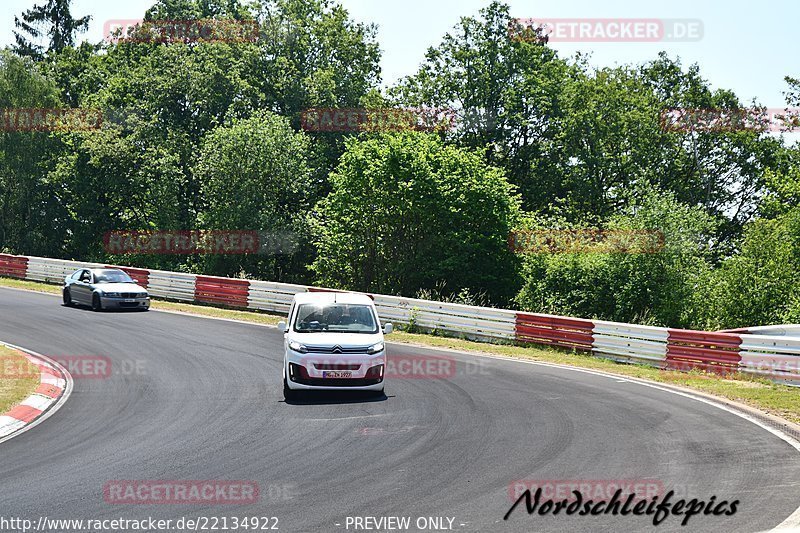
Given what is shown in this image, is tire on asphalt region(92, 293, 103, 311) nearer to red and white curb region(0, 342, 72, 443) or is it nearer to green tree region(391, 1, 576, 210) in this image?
red and white curb region(0, 342, 72, 443)

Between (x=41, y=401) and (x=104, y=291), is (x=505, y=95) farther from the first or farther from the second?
(x=41, y=401)

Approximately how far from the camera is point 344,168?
3703cm

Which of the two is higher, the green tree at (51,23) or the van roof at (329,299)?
the green tree at (51,23)

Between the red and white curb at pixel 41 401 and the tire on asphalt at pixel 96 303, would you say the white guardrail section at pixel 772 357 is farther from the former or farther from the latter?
the tire on asphalt at pixel 96 303

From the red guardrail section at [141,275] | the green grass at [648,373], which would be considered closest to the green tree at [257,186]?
the red guardrail section at [141,275]

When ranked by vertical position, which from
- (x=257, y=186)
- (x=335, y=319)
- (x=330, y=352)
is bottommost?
(x=330, y=352)

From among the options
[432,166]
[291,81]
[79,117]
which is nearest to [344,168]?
[432,166]

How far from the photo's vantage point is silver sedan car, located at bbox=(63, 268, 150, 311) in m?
27.4

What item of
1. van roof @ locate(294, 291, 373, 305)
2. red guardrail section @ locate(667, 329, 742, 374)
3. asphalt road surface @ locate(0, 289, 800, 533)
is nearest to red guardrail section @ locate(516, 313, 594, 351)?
red guardrail section @ locate(667, 329, 742, 374)

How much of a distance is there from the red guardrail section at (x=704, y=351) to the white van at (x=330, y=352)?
7.66 meters

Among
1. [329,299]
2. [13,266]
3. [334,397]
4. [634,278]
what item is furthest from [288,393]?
[13,266]

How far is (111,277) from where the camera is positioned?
94.2 ft

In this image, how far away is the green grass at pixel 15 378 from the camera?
13.7 metres

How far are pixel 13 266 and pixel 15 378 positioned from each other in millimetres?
24673
